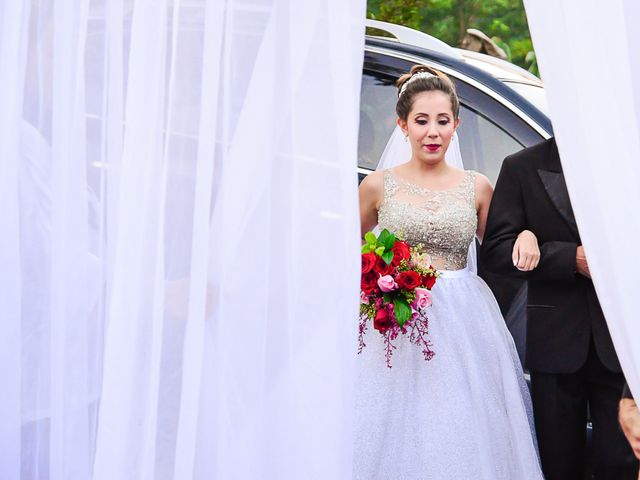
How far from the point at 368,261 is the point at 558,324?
763 mm

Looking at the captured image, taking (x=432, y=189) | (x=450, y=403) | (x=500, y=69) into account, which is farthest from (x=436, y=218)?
(x=500, y=69)

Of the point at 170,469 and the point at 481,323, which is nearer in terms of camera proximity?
the point at 170,469

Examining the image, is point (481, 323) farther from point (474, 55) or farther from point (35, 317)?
point (474, 55)

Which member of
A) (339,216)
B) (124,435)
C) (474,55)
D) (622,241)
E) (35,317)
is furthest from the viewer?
(474,55)

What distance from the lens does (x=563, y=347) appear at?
389 cm

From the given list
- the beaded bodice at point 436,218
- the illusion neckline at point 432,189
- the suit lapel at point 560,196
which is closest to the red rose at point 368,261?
the beaded bodice at point 436,218

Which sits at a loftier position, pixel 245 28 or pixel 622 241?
pixel 245 28

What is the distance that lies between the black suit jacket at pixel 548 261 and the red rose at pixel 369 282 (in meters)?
0.42

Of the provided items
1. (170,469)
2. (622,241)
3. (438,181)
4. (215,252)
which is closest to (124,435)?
(170,469)

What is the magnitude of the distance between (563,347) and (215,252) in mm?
1564

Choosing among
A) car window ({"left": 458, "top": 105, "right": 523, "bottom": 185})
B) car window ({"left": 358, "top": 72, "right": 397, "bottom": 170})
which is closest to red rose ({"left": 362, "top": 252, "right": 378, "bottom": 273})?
car window ({"left": 458, "top": 105, "right": 523, "bottom": 185})

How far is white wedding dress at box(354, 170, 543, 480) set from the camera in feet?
13.5

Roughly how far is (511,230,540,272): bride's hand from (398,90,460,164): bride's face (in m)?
0.74

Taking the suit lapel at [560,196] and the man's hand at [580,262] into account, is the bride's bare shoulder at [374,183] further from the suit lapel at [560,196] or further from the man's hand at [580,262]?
the man's hand at [580,262]
